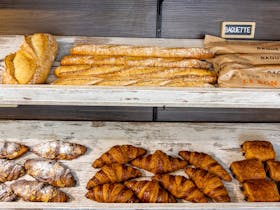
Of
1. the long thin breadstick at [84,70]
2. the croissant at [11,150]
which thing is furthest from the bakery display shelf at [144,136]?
the long thin breadstick at [84,70]

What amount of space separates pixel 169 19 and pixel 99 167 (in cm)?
80

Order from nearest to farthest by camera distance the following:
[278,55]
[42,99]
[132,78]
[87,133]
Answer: [42,99] < [132,78] < [278,55] < [87,133]

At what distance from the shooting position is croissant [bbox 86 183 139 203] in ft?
4.62

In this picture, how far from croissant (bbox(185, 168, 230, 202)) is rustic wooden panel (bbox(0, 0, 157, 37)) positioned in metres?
0.71

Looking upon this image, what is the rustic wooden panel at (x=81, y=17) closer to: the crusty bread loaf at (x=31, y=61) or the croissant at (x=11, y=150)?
the crusty bread loaf at (x=31, y=61)

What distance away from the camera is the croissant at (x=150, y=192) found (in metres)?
1.41

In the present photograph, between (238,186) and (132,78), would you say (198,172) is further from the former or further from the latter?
(132,78)

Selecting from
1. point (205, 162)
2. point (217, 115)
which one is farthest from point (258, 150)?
point (217, 115)

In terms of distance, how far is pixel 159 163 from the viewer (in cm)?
158

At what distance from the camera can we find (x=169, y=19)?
5.71 ft

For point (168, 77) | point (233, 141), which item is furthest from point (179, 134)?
point (168, 77)

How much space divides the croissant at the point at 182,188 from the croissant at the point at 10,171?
61 centimetres

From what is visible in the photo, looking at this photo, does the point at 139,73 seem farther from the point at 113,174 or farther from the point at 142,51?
the point at 113,174

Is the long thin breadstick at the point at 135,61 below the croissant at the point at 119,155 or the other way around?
the other way around
